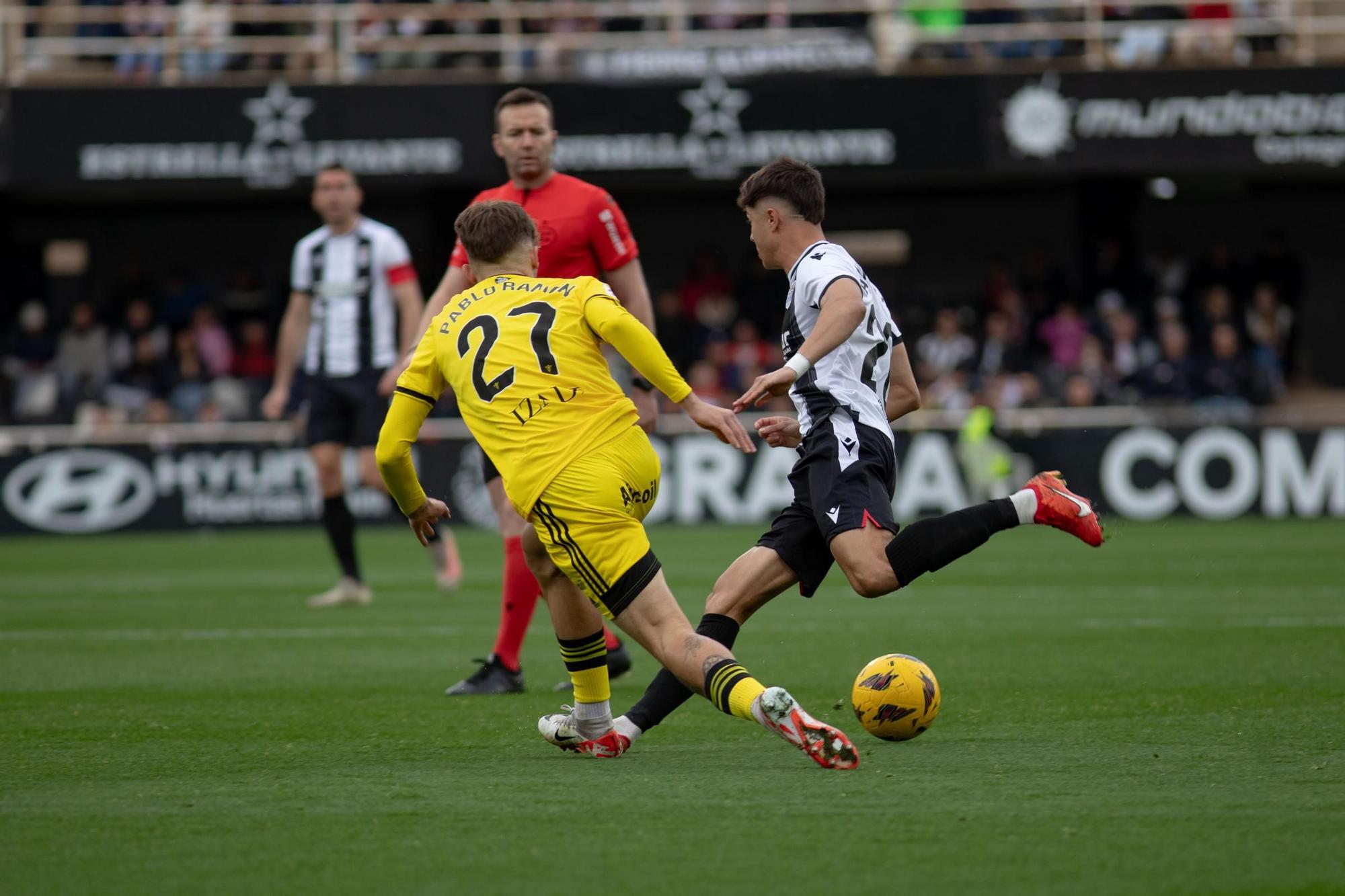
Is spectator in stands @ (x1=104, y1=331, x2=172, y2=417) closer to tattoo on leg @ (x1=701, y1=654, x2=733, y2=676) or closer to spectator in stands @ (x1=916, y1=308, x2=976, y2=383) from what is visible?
spectator in stands @ (x1=916, y1=308, x2=976, y2=383)

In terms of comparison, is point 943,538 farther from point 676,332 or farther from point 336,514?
point 676,332

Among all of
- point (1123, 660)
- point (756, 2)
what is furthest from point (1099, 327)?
point (1123, 660)

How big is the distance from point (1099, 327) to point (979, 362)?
1.69 meters

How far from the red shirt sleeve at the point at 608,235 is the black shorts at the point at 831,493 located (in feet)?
5.20

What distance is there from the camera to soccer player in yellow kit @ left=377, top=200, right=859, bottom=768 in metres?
5.15

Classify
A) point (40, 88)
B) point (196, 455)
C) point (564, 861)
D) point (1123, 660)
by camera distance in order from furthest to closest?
1. point (40, 88)
2. point (196, 455)
3. point (1123, 660)
4. point (564, 861)

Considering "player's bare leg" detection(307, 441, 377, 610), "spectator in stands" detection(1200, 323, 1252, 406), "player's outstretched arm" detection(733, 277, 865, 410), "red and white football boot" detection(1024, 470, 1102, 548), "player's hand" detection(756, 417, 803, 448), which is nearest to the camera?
"player's outstretched arm" detection(733, 277, 865, 410)

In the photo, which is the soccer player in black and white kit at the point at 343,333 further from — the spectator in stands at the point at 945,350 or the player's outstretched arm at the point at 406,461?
the spectator in stands at the point at 945,350

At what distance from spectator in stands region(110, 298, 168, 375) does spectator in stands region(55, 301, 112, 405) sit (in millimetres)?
174

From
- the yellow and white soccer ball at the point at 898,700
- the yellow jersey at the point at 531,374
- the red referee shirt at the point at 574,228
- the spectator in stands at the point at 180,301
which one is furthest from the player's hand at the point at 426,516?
the spectator in stands at the point at 180,301

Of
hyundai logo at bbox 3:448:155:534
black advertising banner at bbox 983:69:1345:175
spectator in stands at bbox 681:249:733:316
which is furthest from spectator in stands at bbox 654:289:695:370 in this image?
hyundai logo at bbox 3:448:155:534

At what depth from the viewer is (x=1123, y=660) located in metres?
7.86

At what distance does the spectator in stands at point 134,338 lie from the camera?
2211cm

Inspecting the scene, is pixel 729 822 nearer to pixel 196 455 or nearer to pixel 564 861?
pixel 564 861
